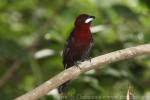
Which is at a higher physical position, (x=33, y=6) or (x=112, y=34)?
(x=33, y=6)

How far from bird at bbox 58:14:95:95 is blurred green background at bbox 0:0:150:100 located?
523 mm

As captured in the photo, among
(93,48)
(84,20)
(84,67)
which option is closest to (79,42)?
(84,20)

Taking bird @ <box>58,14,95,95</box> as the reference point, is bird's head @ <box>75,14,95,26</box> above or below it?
above

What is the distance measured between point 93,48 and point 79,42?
1022mm

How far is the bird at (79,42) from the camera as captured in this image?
3986mm

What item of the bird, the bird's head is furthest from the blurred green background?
the bird's head

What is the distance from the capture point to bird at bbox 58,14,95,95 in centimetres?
399

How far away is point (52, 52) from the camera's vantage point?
5.08 m

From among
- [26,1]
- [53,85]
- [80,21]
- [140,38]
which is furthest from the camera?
[26,1]

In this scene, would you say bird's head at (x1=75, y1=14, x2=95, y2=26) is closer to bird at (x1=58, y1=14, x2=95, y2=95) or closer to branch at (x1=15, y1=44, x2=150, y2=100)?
bird at (x1=58, y1=14, x2=95, y2=95)

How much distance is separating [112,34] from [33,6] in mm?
1087

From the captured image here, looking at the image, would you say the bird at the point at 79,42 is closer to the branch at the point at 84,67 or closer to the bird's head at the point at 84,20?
the bird's head at the point at 84,20

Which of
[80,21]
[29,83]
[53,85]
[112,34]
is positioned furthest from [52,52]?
[53,85]

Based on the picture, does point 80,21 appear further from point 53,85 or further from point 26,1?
point 26,1
